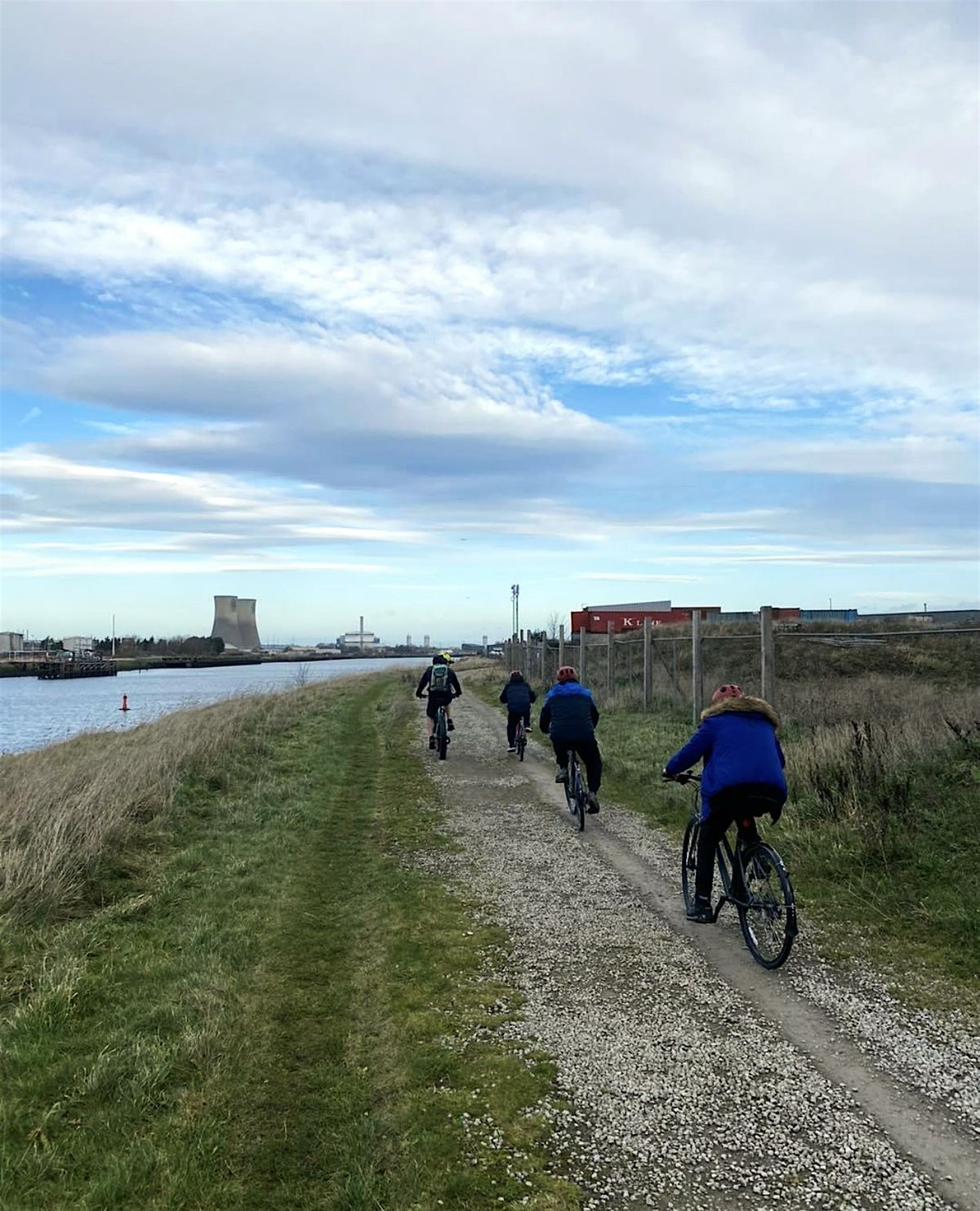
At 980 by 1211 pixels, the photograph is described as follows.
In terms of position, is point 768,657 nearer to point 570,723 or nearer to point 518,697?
point 518,697

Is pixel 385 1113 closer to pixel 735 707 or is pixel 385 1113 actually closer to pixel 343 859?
pixel 735 707

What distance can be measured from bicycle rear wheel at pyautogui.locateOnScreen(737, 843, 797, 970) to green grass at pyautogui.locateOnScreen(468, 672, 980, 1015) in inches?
19.1

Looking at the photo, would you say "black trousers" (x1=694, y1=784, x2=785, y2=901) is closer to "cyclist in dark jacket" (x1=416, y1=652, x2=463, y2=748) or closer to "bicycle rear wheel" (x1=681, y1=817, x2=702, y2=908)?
"bicycle rear wheel" (x1=681, y1=817, x2=702, y2=908)

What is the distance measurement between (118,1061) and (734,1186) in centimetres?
281

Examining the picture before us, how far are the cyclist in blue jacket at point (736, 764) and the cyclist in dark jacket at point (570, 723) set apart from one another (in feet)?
12.6

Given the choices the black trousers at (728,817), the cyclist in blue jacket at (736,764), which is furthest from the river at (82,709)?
the cyclist in blue jacket at (736,764)

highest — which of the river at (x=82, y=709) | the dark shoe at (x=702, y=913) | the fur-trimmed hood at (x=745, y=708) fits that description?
the fur-trimmed hood at (x=745, y=708)

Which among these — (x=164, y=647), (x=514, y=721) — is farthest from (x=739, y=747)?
(x=164, y=647)

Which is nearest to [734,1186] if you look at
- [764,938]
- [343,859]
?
[764,938]

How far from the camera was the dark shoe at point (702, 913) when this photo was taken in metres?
6.22

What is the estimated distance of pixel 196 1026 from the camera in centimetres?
461

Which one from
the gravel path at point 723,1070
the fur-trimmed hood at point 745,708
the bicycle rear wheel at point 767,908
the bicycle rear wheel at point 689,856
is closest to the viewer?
the gravel path at point 723,1070

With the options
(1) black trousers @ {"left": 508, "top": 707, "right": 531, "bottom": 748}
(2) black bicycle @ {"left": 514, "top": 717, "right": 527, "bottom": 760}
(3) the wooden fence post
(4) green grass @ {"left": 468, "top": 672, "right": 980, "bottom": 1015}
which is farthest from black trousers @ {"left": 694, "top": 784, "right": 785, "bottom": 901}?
(2) black bicycle @ {"left": 514, "top": 717, "right": 527, "bottom": 760}

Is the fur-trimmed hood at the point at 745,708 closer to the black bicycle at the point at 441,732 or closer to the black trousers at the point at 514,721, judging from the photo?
the black trousers at the point at 514,721
